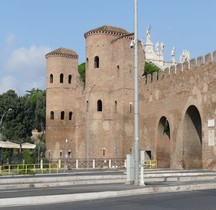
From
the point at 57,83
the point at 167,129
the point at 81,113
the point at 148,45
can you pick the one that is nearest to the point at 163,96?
the point at 167,129

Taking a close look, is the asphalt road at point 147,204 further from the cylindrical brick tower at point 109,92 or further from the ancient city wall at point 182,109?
the cylindrical brick tower at point 109,92

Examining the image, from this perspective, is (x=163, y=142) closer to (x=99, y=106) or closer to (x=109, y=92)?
(x=109, y=92)

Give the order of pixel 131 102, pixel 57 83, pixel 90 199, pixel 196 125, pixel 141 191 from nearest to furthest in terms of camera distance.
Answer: pixel 90 199 → pixel 141 191 → pixel 196 125 → pixel 131 102 → pixel 57 83

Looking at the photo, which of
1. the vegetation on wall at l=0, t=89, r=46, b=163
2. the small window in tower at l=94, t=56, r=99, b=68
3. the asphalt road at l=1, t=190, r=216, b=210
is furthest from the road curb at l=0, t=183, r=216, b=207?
the vegetation on wall at l=0, t=89, r=46, b=163

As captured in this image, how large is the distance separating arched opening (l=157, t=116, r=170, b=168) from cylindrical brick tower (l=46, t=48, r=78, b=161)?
48.8 ft

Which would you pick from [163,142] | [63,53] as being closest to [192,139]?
[163,142]

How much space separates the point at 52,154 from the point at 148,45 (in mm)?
74965

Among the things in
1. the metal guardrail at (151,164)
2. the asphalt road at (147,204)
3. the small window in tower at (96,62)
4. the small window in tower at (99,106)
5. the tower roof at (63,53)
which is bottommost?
the asphalt road at (147,204)

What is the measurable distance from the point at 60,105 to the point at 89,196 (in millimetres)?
39333

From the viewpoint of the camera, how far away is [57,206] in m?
10.9

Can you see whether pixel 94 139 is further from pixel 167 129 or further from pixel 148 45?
pixel 148 45

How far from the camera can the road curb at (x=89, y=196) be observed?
11.3 m

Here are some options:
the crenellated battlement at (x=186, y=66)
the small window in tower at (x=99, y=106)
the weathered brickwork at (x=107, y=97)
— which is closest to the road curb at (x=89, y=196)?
the crenellated battlement at (x=186, y=66)

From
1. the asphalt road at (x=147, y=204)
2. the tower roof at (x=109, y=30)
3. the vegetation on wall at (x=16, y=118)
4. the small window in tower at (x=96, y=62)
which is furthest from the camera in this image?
the vegetation on wall at (x=16, y=118)
